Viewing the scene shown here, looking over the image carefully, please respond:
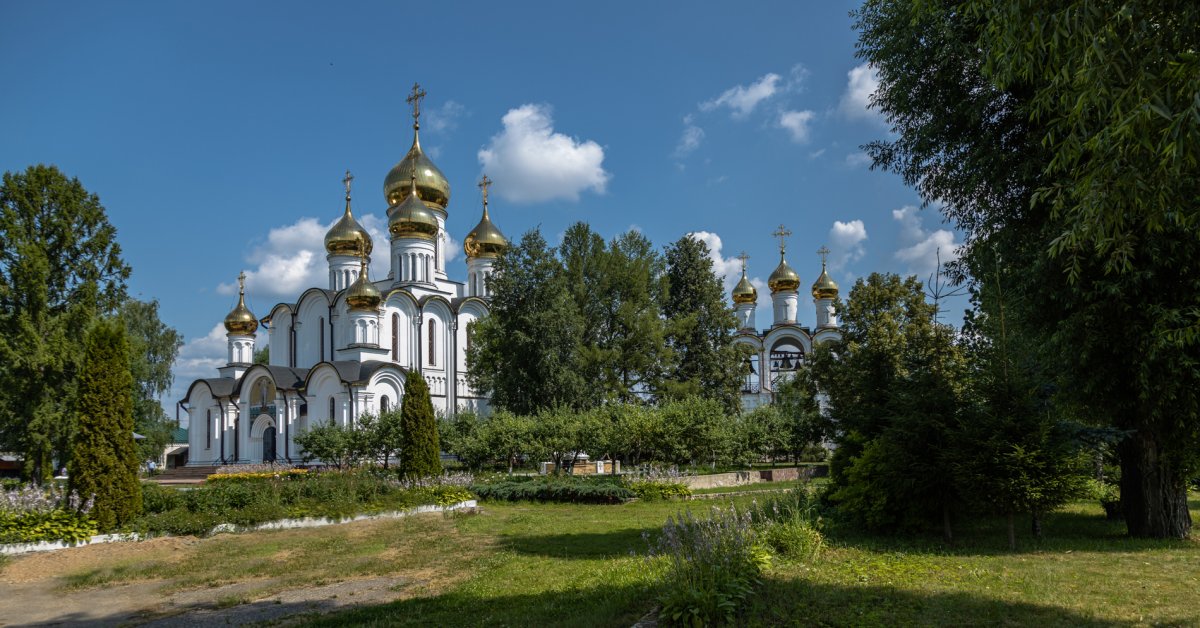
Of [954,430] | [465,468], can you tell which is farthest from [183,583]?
[465,468]

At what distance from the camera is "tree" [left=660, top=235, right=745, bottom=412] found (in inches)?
1355

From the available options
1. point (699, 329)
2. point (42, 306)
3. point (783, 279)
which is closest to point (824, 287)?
point (783, 279)

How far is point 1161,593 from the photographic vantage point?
6410mm

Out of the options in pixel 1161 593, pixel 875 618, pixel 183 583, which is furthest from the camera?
pixel 183 583

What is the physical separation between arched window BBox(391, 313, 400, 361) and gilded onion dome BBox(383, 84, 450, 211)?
876 centimetres

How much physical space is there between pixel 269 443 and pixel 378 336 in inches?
337

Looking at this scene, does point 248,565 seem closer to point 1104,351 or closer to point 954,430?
point 954,430

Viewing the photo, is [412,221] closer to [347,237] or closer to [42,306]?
[347,237]

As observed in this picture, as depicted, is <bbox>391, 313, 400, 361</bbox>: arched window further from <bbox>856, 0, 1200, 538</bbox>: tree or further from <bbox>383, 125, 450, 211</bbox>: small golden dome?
<bbox>856, 0, 1200, 538</bbox>: tree

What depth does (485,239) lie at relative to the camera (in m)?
49.7

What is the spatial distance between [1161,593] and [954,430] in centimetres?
311

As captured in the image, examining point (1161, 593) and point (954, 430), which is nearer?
point (1161, 593)

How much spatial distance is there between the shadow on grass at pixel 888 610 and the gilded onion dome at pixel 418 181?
43.7 meters

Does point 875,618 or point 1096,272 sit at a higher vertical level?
point 1096,272
